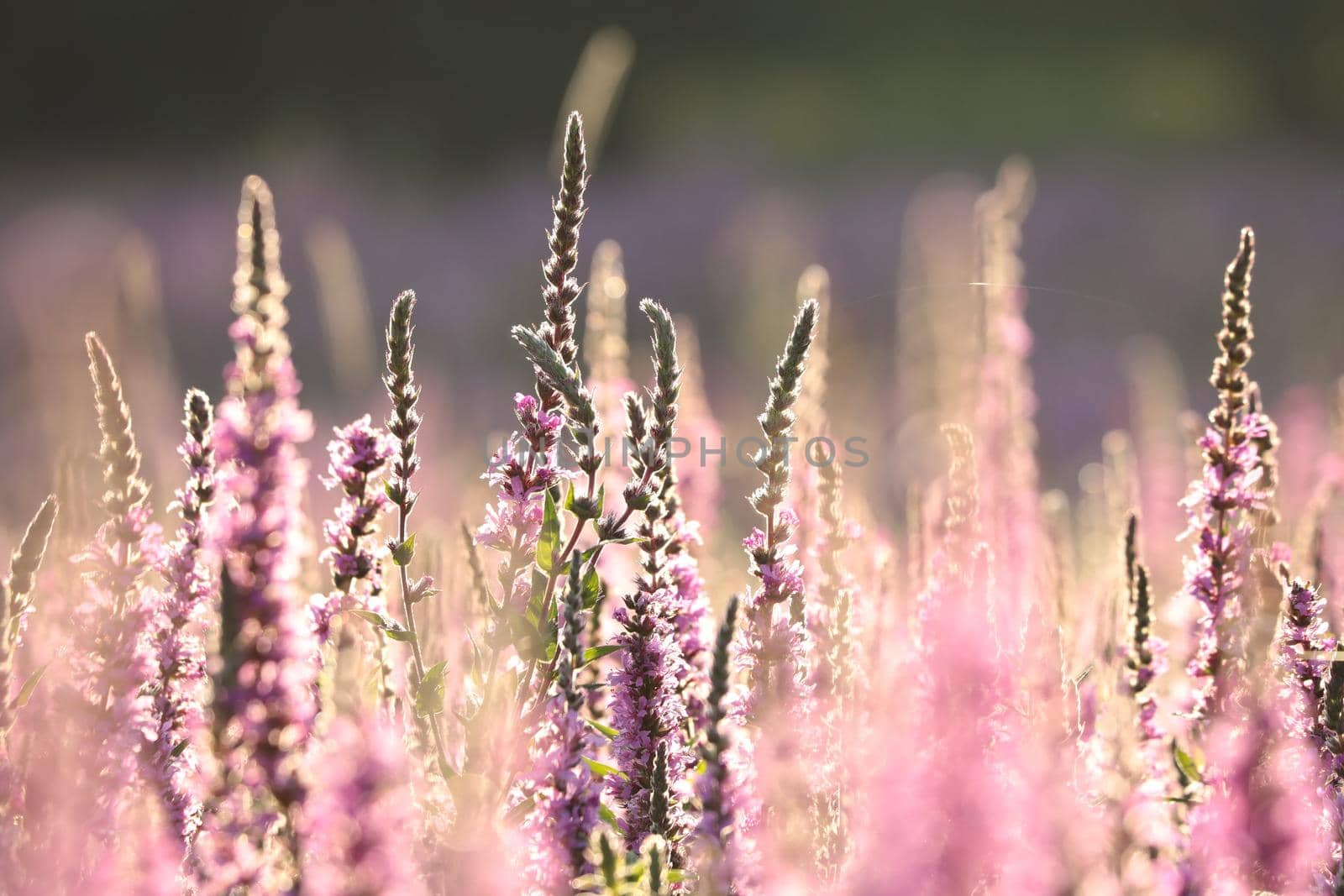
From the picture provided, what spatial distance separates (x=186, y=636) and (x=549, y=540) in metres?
0.34

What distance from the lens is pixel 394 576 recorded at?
4.02 ft

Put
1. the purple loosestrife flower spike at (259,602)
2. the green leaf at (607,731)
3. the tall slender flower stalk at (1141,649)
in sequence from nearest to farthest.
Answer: the purple loosestrife flower spike at (259,602)
the tall slender flower stalk at (1141,649)
the green leaf at (607,731)

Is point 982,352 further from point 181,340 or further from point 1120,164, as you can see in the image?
point 1120,164

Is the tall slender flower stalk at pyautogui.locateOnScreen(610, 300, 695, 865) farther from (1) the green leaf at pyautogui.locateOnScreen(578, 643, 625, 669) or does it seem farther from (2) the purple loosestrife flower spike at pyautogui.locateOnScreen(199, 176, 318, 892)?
(2) the purple loosestrife flower spike at pyautogui.locateOnScreen(199, 176, 318, 892)

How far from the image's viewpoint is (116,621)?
0.98 meters

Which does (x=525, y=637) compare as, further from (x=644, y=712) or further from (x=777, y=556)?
(x=777, y=556)

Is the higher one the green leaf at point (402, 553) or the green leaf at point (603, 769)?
the green leaf at point (402, 553)

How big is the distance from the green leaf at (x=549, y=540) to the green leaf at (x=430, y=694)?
0.11 metres

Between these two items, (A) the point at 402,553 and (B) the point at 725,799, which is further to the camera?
(A) the point at 402,553

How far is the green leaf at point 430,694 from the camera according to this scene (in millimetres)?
888

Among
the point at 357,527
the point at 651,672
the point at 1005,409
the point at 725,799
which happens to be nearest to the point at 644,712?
the point at 651,672

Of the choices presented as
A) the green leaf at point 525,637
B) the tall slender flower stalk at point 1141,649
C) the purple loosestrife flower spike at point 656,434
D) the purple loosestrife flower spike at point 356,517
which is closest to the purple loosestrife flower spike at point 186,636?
the purple loosestrife flower spike at point 356,517

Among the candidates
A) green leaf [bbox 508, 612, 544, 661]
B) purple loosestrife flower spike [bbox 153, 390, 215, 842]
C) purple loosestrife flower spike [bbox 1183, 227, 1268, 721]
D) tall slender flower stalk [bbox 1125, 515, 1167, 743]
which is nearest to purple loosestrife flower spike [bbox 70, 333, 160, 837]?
purple loosestrife flower spike [bbox 153, 390, 215, 842]

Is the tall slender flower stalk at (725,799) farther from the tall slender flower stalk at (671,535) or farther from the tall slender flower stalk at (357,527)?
the tall slender flower stalk at (357,527)
